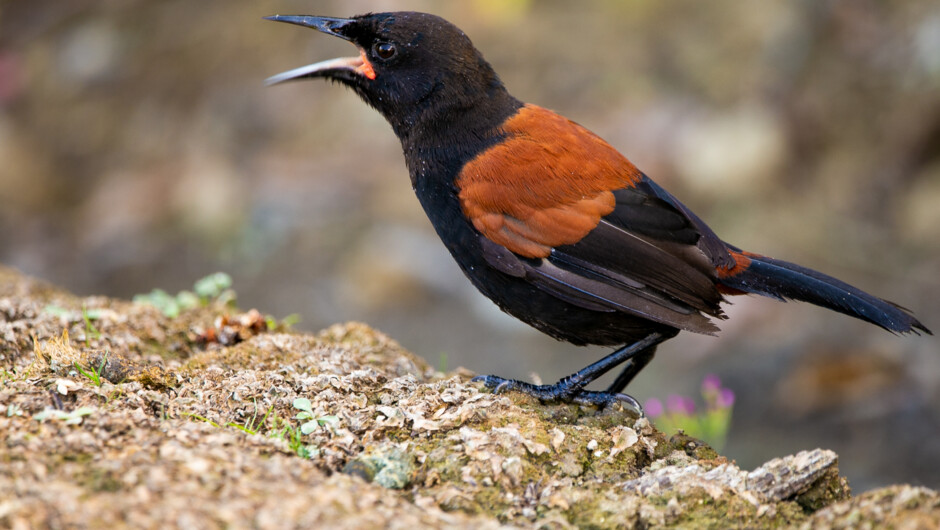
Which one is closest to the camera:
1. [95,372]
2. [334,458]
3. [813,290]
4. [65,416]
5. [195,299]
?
[65,416]

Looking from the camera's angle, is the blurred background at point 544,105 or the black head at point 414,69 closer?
the black head at point 414,69

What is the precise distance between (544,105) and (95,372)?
5.39m

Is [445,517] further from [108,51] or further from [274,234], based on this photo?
[108,51]

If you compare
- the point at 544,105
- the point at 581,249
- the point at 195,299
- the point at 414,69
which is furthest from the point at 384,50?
the point at 544,105

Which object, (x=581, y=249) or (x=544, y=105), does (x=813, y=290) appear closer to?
(x=581, y=249)

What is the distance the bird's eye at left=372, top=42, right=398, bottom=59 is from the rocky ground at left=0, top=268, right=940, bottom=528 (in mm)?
1322

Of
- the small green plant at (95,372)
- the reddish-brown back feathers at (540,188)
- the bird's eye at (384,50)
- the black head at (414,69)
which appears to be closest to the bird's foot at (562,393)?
the reddish-brown back feathers at (540,188)

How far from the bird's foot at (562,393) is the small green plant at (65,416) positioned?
1.48 meters

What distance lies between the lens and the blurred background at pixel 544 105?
6.25 m

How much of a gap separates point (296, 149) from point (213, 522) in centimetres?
643

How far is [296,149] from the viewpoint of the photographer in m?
8.30

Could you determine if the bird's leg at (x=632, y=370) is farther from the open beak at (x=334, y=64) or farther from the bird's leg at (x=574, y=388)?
the open beak at (x=334, y=64)

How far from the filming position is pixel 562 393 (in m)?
3.49

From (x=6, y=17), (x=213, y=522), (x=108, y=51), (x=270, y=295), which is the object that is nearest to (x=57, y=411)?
(x=213, y=522)
